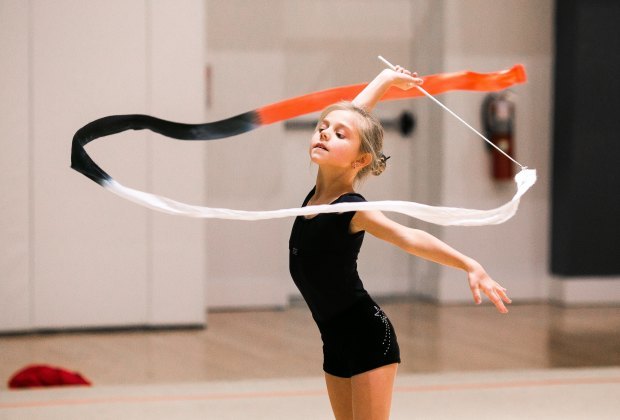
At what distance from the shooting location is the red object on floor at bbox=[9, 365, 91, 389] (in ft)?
12.8

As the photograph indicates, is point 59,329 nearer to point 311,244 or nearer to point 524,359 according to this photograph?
point 524,359

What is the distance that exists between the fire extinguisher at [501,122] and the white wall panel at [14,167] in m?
3.16

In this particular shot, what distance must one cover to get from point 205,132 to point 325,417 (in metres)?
1.15

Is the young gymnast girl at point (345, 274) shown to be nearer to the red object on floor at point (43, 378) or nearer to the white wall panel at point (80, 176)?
the red object on floor at point (43, 378)

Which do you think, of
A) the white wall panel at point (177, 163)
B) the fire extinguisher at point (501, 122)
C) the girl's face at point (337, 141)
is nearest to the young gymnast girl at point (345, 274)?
the girl's face at point (337, 141)

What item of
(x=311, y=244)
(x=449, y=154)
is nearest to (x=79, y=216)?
(x=449, y=154)

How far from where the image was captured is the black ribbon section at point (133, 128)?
2.13 m

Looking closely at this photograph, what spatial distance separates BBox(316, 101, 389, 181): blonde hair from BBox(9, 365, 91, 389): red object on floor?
214 centimetres

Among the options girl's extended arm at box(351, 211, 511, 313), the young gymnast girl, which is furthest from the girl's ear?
girl's extended arm at box(351, 211, 511, 313)

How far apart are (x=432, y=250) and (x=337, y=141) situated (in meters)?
0.37

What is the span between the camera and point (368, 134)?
7.25 ft

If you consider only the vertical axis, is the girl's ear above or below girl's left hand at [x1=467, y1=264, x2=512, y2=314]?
above

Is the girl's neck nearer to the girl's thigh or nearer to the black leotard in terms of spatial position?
the black leotard

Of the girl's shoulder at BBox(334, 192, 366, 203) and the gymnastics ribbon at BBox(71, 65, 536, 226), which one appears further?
the girl's shoulder at BBox(334, 192, 366, 203)
